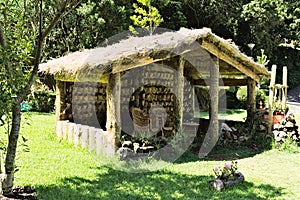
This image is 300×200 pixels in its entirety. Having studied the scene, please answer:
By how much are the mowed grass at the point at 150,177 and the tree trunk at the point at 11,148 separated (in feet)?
1.96

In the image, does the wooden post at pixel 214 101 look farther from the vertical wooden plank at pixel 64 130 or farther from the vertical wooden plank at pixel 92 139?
the vertical wooden plank at pixel 64 130

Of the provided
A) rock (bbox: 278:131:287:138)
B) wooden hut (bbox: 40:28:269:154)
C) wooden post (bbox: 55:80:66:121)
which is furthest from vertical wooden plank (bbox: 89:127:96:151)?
rock (bbox: 278:131:287:138)

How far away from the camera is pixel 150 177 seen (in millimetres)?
6316

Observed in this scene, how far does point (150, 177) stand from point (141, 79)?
4690 millimetres

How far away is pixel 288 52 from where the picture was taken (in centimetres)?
2983

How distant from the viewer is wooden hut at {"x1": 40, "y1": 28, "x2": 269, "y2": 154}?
7477 millimetres

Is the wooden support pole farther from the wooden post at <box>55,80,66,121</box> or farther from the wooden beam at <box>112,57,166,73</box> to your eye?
the wooden beam at <box>112,57,166,73</box>

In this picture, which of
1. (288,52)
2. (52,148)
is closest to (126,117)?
(52,148)

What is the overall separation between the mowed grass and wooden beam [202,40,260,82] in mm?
2432

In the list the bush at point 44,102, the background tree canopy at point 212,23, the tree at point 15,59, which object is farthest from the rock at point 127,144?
the background tree canopy at point 212,23

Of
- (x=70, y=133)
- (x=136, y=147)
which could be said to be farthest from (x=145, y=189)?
(x=70, y=133)

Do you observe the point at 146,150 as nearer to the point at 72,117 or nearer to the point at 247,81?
the point at 72,117

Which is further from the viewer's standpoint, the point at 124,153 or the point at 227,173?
the point at 124,153

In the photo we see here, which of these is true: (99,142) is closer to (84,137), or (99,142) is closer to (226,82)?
(84,137)
